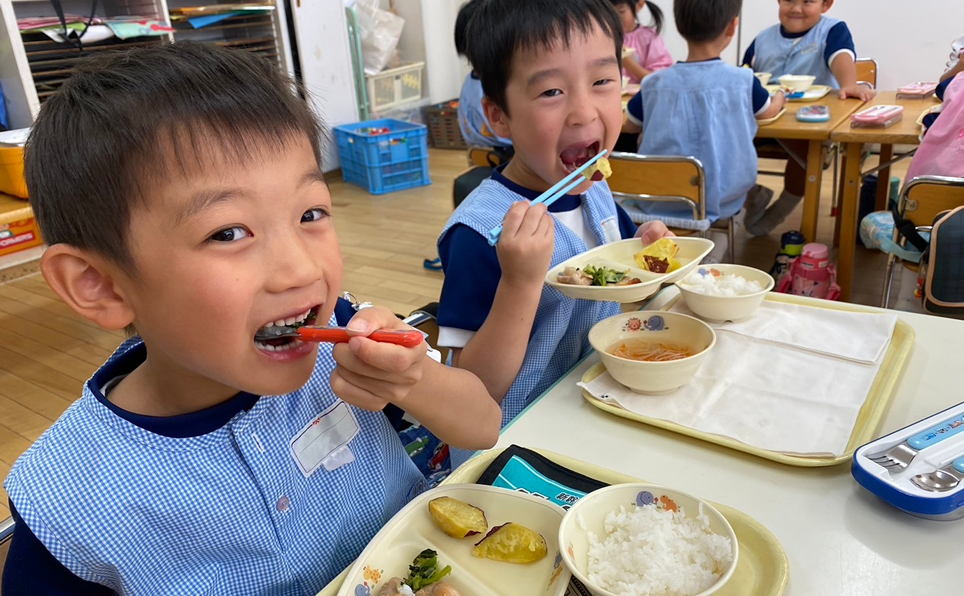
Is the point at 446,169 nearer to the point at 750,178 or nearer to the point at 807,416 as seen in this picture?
the point at 750,178

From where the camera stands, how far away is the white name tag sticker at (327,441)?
893mm

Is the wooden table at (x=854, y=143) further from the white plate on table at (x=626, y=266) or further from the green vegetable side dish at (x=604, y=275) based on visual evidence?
the green vegetable side dish at (x=604, y=275)

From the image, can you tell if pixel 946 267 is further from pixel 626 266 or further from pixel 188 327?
pixel 188 327

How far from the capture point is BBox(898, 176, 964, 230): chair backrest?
81.8 inches

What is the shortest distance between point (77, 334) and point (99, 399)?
298 cm

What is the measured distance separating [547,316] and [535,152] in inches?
12.8

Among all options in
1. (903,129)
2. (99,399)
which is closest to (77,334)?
(99,399)

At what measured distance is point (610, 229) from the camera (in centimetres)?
150

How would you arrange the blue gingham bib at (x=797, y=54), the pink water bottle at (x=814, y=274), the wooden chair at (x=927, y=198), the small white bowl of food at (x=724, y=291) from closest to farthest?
1. the small white bowl of food at (x=724, y=291)
2. the wooden chair at (x=927, y=198)
3. the pink water bottle at (x=814, y=274)
4. the blue gingham bib at (x=797, y=54)

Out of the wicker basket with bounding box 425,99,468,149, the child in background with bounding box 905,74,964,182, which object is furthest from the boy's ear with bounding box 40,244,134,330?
the wicker basket with bounding box 425,99,468,149

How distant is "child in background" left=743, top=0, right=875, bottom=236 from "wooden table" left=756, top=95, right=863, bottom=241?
2.34 ft

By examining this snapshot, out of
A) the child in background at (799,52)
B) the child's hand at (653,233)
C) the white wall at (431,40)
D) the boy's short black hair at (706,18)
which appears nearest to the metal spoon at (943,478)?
the child's hand at (653,233)

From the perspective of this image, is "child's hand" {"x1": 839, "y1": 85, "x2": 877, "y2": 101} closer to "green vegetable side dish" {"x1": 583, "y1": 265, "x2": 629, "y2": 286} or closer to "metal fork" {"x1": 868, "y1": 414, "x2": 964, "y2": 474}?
"green vegetable side dish" {"x1": 583, "y1": 265, "x2": 629, "y2": 286}

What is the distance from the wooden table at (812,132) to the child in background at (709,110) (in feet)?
0.26
